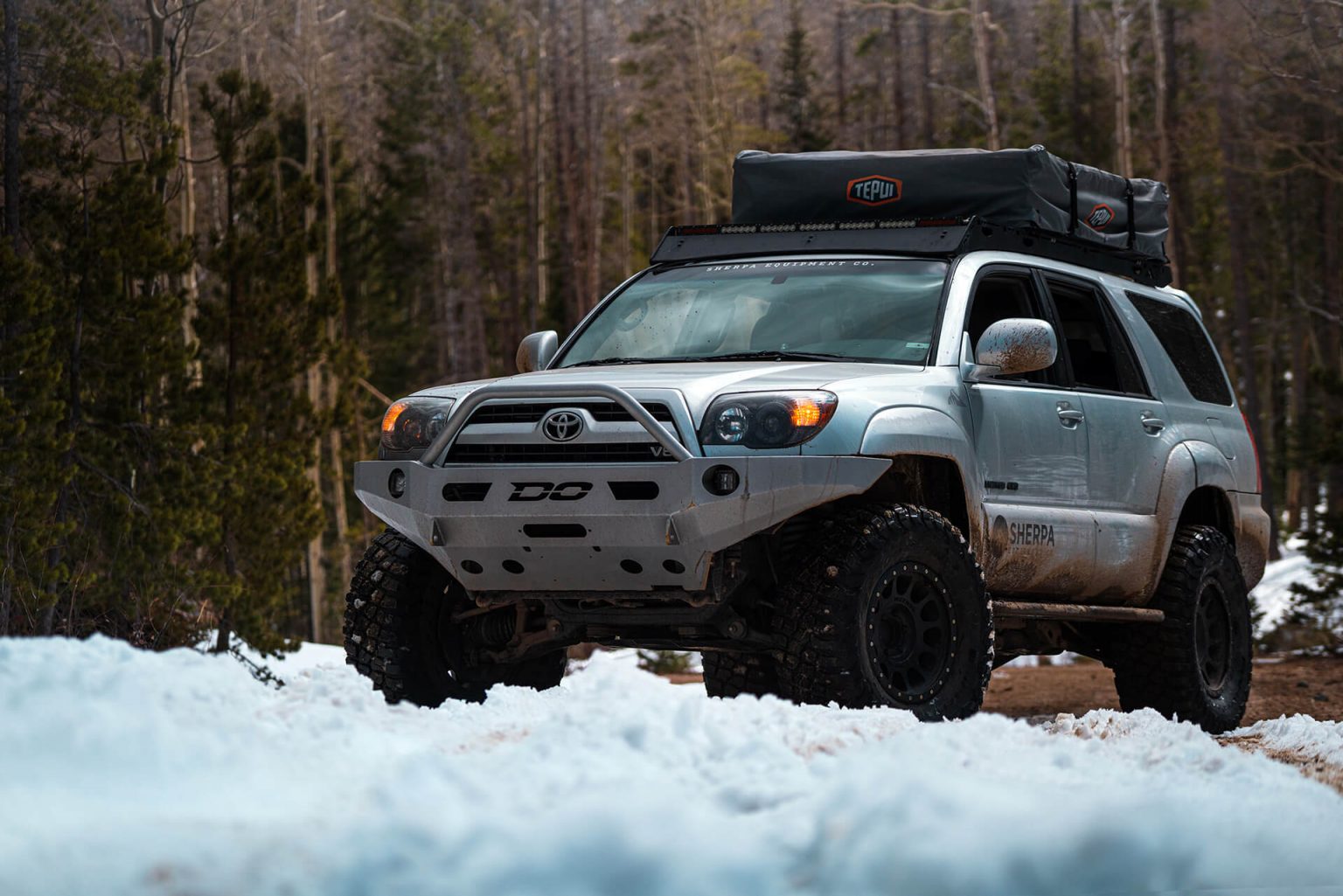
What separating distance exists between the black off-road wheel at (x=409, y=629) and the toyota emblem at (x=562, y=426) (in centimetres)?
104

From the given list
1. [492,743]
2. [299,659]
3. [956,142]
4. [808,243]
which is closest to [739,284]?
[808,243]

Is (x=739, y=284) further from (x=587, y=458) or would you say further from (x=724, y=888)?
(x=724, y=888)

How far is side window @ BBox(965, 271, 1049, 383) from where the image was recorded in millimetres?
7656

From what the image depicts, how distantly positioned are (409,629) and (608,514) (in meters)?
1.26

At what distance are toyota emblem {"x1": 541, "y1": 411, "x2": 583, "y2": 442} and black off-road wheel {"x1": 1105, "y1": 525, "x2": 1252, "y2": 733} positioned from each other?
350 cm

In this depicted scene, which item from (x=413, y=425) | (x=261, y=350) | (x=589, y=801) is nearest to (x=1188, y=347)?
(x=413, y=425)

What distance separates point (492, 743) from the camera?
483cm

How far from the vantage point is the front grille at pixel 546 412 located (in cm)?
589

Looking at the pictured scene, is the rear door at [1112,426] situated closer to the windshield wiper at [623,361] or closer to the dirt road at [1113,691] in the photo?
the dirt road at [1113,691]

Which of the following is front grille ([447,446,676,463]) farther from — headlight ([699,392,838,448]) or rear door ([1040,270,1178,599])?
rear door ([1040,270,1178,599])

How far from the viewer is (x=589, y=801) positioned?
3.91 metres

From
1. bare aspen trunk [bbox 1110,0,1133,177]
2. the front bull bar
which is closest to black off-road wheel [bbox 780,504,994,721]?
the front bull bar

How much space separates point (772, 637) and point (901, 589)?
52cm

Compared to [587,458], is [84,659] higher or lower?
lower
